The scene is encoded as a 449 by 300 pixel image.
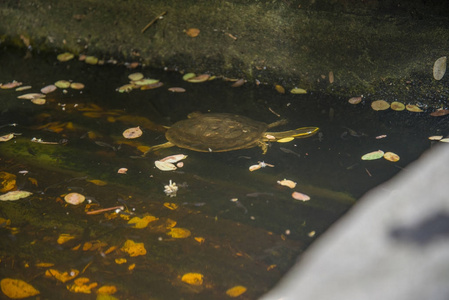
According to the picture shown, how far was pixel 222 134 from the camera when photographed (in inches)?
109

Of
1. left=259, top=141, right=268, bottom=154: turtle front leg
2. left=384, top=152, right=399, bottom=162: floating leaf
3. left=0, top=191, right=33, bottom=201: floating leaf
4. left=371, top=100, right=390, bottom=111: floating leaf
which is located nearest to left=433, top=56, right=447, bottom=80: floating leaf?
left=371, top=100, right=390, bottom=111: floating leaf

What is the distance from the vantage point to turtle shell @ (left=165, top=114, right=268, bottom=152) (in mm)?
2678

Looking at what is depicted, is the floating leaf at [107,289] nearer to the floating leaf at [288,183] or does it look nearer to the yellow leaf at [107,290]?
the yellow leaf at [107,290]

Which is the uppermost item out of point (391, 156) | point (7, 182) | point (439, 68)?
point (439, 68)

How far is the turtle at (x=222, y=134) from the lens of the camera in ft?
8.78

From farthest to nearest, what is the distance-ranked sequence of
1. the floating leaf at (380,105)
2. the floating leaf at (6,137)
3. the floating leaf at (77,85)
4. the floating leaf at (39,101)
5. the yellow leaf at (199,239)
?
the floating leaf at (77,85)
the floating leaf at (39,101)
the floating leaf at (380,105)
the floating leaf at (6,137)
the yellow leaf at (199,239)

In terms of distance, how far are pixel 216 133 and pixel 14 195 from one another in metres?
1.17

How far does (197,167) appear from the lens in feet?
8.17

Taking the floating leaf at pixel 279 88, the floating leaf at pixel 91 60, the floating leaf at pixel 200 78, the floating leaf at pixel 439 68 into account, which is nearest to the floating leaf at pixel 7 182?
the floating leaf at pixel 200 78

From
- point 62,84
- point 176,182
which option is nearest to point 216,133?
point 176,182

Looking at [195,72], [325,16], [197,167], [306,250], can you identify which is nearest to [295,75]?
[325,16]

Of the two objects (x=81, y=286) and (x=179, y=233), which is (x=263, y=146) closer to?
(x=179, y=233)

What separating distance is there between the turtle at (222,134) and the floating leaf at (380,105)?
1.77 feet

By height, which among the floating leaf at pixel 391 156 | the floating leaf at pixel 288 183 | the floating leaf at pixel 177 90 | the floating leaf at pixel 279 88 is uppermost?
the floating leaf at pixel 391 156
